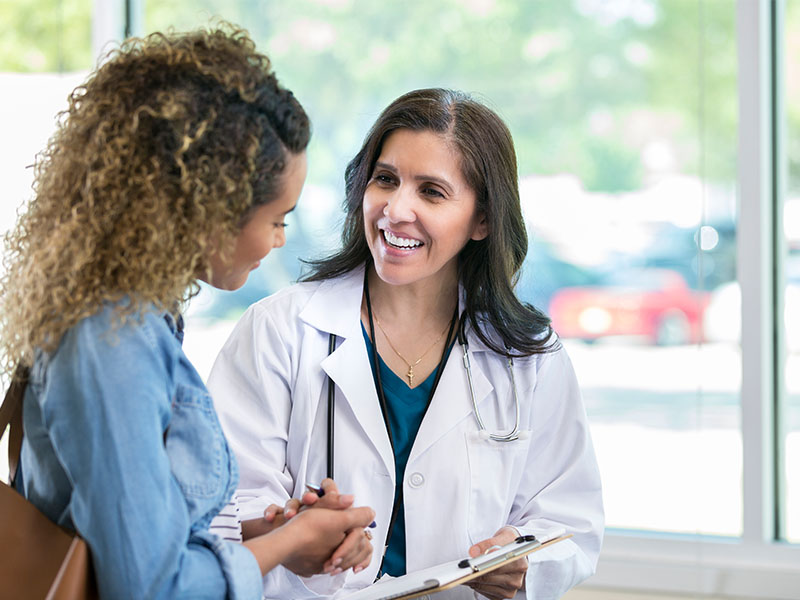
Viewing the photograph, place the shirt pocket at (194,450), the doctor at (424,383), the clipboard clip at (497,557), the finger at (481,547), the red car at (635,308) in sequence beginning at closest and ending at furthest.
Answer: the shirt pocket at (194,450)
the clipboard clip at (497,557)
the finger at (481,547)
the doctor at (424,383)
the red car at (635,308)

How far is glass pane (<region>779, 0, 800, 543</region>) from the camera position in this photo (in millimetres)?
2701

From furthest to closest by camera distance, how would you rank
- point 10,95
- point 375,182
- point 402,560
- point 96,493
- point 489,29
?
point 10,95, point 489,29, point 375,182, point 402,560, point 96,493

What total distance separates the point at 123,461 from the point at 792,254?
2389mm

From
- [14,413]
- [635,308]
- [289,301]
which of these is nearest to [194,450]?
[14,413]

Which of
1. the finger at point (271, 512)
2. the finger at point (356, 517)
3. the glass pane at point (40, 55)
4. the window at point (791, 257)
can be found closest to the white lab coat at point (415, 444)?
the finger at point (271, 512)

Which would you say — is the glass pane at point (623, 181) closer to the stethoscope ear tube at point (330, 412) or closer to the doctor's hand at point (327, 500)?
the stethoscope ear tube at point (330, 412)

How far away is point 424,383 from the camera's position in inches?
74.2

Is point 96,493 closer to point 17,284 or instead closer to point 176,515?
point 176,515

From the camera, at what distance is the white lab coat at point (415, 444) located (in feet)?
5.72

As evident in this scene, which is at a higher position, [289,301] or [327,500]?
[289,301]

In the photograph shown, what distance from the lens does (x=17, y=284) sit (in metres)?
1.08

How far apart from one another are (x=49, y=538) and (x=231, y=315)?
7.37ft

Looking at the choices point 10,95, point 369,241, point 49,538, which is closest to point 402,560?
point 369,241

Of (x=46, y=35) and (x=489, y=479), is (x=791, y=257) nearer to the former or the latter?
(x=489, y=479)
